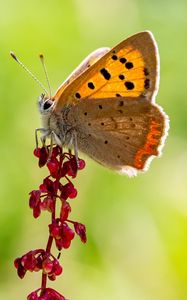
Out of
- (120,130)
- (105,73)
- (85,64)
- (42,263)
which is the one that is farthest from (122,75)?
(42,263)

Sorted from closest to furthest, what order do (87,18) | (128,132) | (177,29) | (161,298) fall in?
(128,132), (161,298), (87,18), (177,29)

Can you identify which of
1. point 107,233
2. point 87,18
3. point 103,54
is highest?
point 87,18

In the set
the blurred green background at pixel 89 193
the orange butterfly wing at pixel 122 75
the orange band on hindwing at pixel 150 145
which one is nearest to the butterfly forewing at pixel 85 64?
the orange butterfly wing at pixel 122 75


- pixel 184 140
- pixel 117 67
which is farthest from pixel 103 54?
pixel 184 140

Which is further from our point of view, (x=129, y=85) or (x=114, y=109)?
(x=114, y=109)

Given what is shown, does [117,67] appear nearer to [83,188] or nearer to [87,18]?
[83,188]

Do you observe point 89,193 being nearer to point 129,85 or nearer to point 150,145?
point 150,145

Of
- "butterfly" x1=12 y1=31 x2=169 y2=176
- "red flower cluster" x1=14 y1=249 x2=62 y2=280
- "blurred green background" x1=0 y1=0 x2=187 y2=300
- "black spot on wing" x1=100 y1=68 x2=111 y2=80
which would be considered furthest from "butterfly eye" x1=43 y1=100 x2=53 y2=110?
"blurred green background" x1=0 y1=0 x2=187 y2=300

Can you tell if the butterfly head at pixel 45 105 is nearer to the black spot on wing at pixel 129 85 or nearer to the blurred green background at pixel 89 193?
the black spot on wing at pixel 129 85
